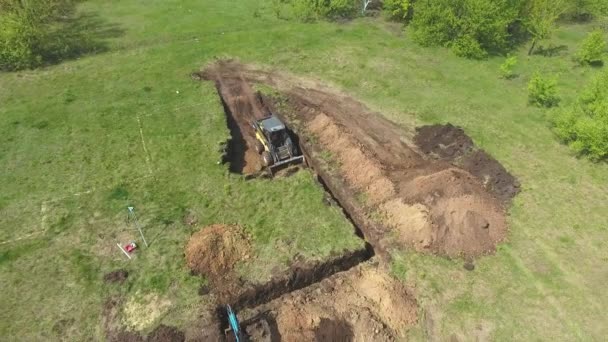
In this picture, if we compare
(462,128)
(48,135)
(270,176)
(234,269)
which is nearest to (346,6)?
(462,128)

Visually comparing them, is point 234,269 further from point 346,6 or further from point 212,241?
point 346,6

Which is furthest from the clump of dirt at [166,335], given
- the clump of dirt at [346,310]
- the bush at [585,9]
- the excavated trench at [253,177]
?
the bush at [585,9]

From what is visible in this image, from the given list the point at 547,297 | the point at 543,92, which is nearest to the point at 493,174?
the point at 547,297

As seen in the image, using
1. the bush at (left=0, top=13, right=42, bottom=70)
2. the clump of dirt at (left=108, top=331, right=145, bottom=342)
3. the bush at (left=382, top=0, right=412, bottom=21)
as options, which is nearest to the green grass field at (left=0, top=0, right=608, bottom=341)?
the clump of dirt at (left=108, top=331, right=145, bottom=342)

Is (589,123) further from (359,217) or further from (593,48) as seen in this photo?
(359,217)

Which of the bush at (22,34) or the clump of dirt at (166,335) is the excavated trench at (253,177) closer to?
the clump of dirt at (166,335)

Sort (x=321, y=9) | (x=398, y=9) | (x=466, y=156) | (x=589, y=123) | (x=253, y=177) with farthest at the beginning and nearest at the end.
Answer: (x=321, y=9) < (x=398, y=9) < (x=466, y=156) < (x=589, y=123) < (x=253, y=177)

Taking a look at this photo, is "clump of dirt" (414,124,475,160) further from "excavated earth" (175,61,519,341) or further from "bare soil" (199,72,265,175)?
"bare soil" (199,72,265,175)
